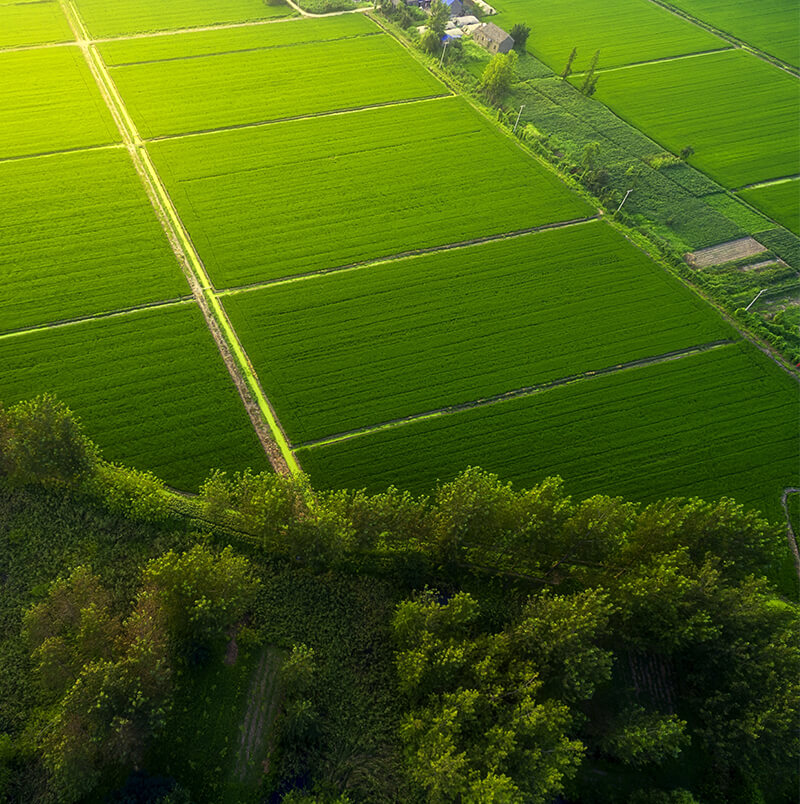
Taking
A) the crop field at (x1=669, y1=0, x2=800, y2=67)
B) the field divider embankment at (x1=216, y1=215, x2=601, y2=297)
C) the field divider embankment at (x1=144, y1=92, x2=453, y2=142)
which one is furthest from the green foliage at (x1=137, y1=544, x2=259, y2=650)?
the crop field at (x1=669, y1=0, x2=800, y2=67)

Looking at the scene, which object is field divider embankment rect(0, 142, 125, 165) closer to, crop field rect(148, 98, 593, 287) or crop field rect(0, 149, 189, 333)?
crop field rect(0, 149, 189, 333)

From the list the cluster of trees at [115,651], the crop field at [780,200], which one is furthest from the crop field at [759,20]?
the cluster of trees at [115,651]

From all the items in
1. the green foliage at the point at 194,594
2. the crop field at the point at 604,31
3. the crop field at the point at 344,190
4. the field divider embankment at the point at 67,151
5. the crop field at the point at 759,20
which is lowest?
the green foliage at the point at 194,594

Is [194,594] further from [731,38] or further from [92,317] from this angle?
[731,38]

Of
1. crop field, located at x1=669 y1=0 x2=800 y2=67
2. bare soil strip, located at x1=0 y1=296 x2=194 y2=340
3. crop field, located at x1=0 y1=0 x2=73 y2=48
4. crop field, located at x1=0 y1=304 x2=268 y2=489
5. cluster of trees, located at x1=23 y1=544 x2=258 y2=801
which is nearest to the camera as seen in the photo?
cluster of trees, located at x1=23 y1=544 x2=258 y2=801

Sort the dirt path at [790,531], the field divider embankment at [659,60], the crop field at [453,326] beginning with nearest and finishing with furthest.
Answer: the dirt path at [790,531] → the crop field at [453,326] → the field divider embankment at [659,60]

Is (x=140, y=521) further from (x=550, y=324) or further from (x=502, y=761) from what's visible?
(x=550, y=324)

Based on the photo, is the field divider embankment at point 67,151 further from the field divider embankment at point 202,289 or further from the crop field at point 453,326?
the crop field at point 453,326
